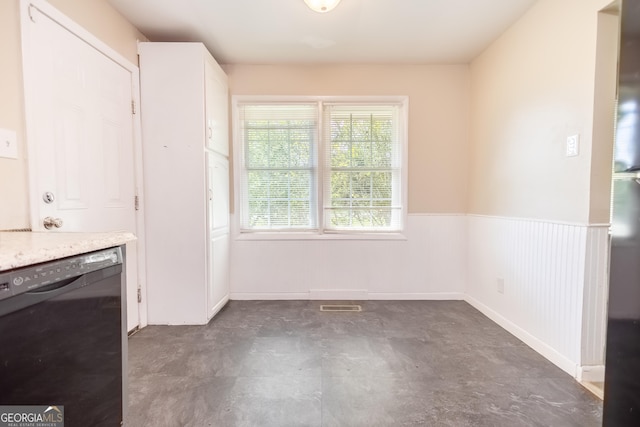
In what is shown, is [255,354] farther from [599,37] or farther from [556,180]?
[599,37]

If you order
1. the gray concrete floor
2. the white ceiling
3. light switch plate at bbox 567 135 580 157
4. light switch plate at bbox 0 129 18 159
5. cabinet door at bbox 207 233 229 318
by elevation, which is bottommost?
the gray concrete floor

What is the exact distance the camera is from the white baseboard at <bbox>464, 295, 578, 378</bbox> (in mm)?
1794

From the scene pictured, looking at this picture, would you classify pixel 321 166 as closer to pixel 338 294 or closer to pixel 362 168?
pixel 362 168

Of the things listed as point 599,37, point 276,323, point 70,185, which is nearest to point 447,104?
point 599,37

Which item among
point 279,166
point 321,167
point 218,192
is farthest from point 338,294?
point 218,192

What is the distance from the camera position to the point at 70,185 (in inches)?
68.8

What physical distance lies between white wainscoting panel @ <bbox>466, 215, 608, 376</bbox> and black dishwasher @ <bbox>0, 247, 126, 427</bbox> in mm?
2519

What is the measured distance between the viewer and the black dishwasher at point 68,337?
76cm

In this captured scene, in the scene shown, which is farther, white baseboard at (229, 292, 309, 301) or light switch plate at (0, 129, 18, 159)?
white baseboard at (229, 292, 309, 301)

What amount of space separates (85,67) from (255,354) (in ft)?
7.44

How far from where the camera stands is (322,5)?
1938 millimetres

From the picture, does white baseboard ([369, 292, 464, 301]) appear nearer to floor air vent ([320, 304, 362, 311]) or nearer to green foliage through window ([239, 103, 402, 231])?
floor air vent ([320, 304, 362, 311])

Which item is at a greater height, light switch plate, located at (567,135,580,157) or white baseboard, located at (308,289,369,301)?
light switch plate, located at (567,135,580,157)

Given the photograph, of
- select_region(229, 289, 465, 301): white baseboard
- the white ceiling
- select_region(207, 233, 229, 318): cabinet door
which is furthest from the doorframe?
select_region(229, 289, 465, 301): white baseboard
